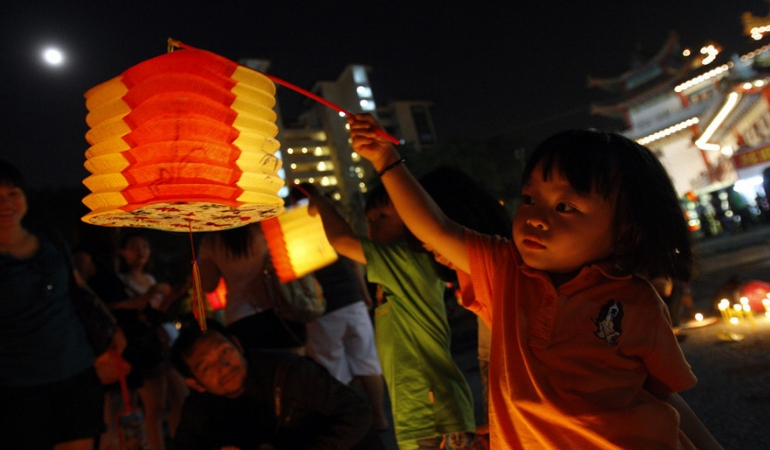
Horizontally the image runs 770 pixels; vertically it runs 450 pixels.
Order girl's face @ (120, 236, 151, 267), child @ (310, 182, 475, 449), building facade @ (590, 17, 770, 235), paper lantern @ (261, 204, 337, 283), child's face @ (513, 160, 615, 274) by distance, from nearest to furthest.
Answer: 1. child's face @ (513, 160, 615, 274)
2. child @ (310, 182, 475, 449)
3. paper lantern @ (261, 204, 337, 283)
4. girl's face @ (120, 236, 151, 267)
5. building facade @ (590, 17, 770, 235)

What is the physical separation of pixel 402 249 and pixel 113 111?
Answer: 140 centimetres

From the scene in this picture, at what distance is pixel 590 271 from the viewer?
1510 mm

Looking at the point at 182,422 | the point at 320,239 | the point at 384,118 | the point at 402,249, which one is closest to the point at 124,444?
the point at 182,422

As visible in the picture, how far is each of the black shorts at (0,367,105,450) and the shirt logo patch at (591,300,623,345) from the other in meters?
2.82

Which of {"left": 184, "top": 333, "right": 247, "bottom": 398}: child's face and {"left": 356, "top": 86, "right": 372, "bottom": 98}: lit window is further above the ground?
{"left": 356, "top": 86, "right": 372, "bottom": 98}: lit window

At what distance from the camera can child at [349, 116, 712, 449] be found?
1347 mm

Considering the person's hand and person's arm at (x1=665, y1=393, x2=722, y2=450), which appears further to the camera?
the person's hand

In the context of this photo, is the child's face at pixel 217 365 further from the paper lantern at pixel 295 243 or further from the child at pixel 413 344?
the paper lantern at pixel 295 243

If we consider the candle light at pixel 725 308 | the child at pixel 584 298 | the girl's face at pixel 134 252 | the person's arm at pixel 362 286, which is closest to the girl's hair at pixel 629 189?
the child at pixel 584 298

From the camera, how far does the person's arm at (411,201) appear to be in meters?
1.78

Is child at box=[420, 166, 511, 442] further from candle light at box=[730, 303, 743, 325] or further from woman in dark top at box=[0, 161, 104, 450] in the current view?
candle light at box=[730, 303, 743, 325]

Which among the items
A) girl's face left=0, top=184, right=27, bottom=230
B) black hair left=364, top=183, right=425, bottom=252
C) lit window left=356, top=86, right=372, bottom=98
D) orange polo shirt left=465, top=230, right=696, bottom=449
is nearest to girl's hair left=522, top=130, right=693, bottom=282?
orange polo shirt left=465, top=230, right=696, bottom=449

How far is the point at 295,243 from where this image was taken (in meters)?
3.70

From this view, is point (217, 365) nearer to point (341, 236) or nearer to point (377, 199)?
point (341, 236)
